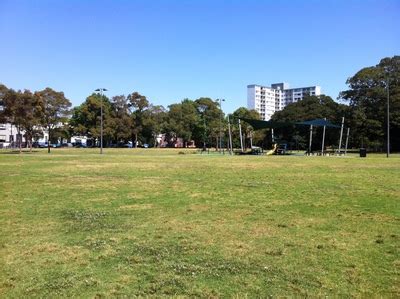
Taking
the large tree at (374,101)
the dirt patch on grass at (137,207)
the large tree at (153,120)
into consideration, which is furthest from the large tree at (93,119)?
the dirt patch on grass at (137,207)

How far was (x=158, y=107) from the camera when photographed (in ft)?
332

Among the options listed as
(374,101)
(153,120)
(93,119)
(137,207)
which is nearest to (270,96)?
(153,120)

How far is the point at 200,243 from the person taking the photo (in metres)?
6.66

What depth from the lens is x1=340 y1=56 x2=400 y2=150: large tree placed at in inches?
2377

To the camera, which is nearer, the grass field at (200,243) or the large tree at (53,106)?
the grass field at (200,243)

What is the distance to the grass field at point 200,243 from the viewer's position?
493cm

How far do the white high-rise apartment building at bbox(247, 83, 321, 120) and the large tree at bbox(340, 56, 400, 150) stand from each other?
9063 centimetres

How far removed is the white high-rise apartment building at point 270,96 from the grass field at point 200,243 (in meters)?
149

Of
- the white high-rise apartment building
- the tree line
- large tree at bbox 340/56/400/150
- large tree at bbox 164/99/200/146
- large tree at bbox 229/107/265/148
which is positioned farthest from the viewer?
the white high-rise apartment building

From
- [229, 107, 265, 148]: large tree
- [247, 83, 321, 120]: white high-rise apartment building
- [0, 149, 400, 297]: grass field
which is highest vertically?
[247, 83, 321, 120]: white high-rise apartment building

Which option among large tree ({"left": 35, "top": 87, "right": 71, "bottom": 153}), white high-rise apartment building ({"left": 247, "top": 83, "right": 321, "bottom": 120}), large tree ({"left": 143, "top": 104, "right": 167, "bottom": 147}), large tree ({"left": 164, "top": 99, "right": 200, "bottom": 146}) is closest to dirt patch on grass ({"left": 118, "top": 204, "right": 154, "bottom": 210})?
large tree ({"left": 35, "top": 87, "right": 71, "bottom": 153})

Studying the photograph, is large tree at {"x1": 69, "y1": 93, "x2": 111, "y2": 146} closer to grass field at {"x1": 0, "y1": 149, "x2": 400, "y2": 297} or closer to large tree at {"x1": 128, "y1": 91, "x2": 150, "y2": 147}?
large tree at {"x1": 128, "y1": 91, "x2": 150, "y2": 147}

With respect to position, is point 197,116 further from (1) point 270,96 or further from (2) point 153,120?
(1) point 270,96

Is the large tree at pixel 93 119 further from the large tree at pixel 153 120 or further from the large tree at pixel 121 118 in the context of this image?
the large tree at pixel 153 120
